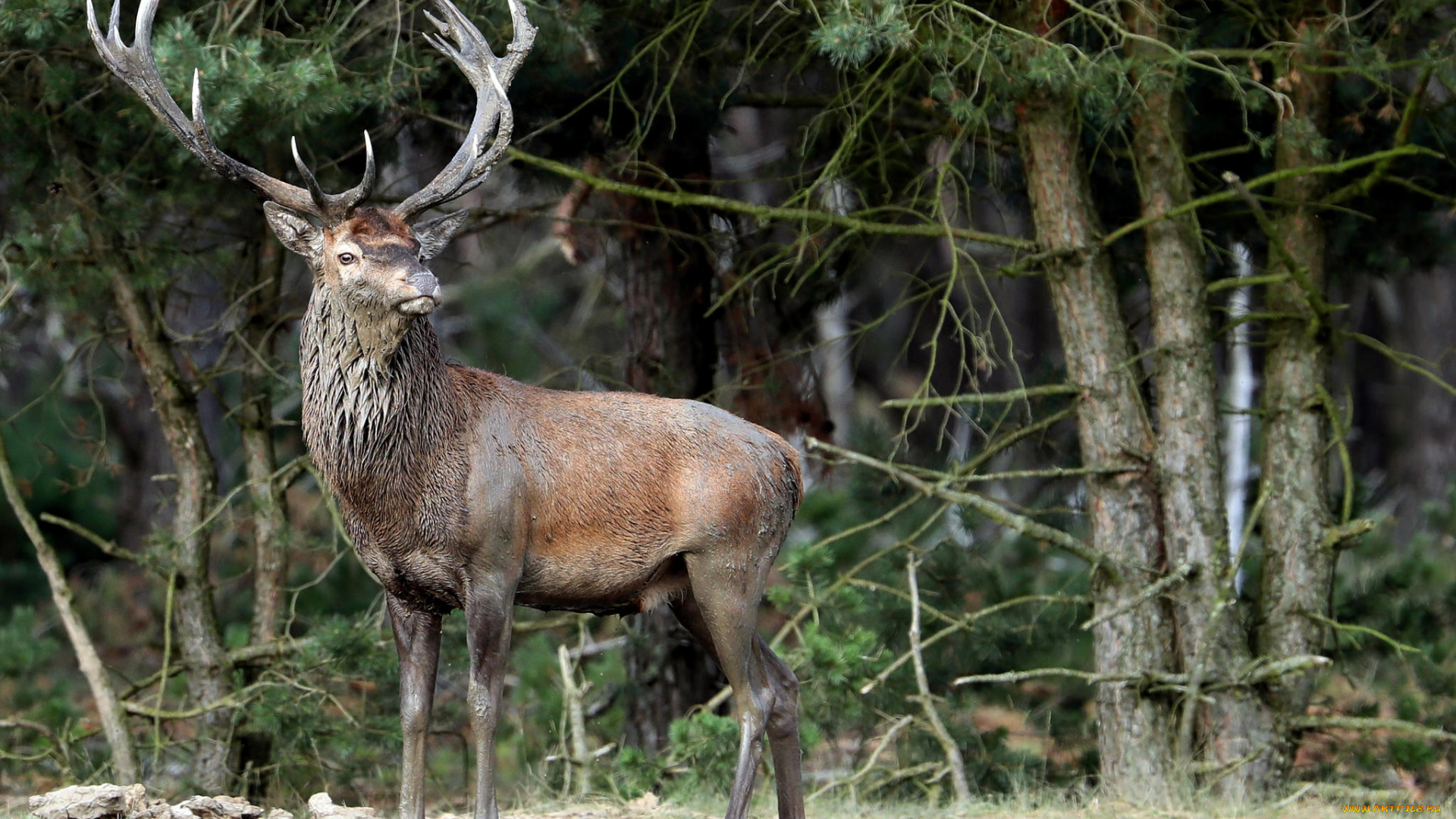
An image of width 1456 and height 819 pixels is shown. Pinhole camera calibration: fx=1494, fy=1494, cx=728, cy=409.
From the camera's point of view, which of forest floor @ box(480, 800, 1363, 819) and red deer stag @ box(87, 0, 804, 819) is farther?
forest floor @ box(480, 800, 1363, 819)

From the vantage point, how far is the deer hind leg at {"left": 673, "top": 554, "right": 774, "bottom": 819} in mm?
5898

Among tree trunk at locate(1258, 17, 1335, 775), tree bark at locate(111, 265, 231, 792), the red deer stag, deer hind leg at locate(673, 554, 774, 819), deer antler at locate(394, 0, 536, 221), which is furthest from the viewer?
tree bark at locate(111, 265, 231, 792)

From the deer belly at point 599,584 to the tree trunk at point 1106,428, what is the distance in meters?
3.10

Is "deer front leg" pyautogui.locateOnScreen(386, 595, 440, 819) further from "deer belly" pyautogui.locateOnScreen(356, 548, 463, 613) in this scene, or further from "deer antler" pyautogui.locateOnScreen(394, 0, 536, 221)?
"deer antler" pyautogui.locateOnScreen(394, 0, 536, 221)

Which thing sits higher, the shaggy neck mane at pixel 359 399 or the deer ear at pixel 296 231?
the deer ear at pixel 296 231

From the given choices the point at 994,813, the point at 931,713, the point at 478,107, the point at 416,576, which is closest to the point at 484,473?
the point at 416,576

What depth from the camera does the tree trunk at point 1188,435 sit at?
8109 mm

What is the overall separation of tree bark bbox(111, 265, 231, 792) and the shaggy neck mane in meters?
3.50

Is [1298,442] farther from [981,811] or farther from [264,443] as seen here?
[264,443]

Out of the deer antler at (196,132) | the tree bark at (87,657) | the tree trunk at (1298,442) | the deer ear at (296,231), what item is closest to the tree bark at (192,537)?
the tree bark at (87,657)

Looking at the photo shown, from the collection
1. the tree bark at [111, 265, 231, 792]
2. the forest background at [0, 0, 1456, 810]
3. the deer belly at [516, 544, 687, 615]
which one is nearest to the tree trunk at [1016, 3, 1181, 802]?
the forest background at [0, 0, 1456, 810]

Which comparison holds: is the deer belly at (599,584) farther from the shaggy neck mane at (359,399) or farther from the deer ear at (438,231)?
the deer ear at (438,231)

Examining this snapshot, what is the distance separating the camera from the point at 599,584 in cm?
586

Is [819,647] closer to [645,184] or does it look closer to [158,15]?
[645,184]
